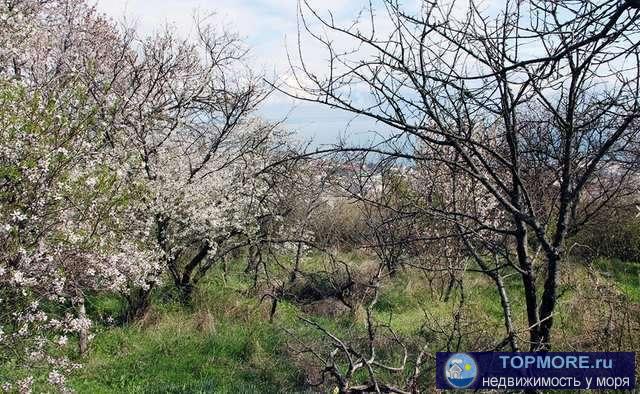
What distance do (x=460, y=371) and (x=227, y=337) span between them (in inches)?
169

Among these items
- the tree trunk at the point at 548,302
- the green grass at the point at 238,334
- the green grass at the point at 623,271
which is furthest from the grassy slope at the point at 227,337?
the tree trunk at the point at 548,302

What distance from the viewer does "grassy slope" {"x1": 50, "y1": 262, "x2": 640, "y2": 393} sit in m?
6.23

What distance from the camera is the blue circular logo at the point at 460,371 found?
422cm

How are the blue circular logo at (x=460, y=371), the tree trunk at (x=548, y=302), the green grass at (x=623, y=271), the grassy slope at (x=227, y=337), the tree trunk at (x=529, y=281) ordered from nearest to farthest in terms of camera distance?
the tree trunk at (x=548, y=302), the tree trunk at (x=529, y=281), the blue circular logo at (x=460, y=371), the grassy slope at (x=227, y=337), the green grass at (x=623, y=271)

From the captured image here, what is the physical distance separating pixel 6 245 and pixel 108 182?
1205 mm

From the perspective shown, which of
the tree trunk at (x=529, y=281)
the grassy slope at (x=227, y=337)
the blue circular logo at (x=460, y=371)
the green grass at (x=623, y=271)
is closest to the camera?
the tree trunk at (x=529, y=281)

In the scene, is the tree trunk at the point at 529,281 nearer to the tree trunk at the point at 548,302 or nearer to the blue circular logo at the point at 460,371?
the tree trunk at the point at 548,302

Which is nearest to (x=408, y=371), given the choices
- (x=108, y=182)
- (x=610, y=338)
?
(x=610, y=338)

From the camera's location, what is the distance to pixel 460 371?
425 cm

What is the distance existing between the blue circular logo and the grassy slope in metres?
1.08

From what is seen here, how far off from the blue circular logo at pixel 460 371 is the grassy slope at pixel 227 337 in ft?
3.53

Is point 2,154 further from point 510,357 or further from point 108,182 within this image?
point 510,357

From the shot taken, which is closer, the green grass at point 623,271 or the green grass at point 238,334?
the green grass at point 238,334

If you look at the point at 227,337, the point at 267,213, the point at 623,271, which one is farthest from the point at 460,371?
the point at 623,271
